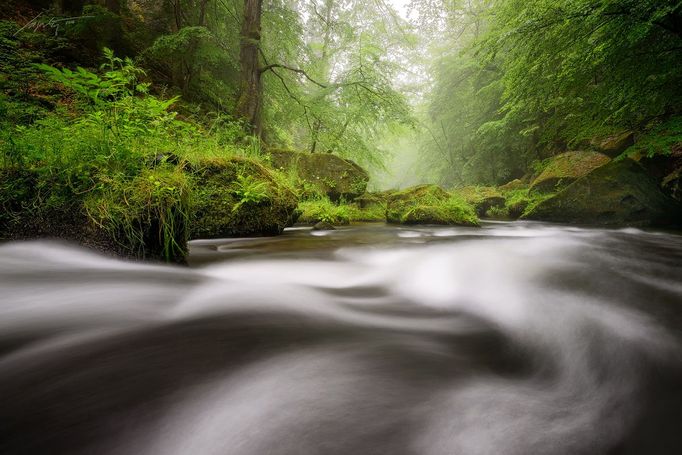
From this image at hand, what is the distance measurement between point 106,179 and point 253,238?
2.21m

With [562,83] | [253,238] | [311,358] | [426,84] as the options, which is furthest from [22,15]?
[426,84]

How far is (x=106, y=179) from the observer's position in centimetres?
238

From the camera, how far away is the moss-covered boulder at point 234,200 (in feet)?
13.2

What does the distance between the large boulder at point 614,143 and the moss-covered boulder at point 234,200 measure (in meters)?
9.01

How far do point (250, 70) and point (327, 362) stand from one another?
7.99 m

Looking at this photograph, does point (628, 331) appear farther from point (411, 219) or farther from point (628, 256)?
point (411, 219)

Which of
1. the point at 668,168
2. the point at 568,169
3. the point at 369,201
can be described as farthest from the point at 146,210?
the point at 568,169

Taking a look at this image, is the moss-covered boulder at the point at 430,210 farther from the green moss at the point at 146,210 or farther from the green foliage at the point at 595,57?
the green moss at the point at 146,210

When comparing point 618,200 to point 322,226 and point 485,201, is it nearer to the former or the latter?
point 485,201

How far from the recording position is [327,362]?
125cm

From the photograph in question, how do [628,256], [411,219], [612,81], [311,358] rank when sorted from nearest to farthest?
[311,358]
[628,256]
[612,81]
[411,219]

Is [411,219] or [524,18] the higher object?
[524,18]

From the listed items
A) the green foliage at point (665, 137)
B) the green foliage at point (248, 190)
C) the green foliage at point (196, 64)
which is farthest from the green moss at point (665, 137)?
the green foliage at point (196, 64)

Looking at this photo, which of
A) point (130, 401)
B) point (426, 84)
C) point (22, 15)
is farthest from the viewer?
point (426, 84)
